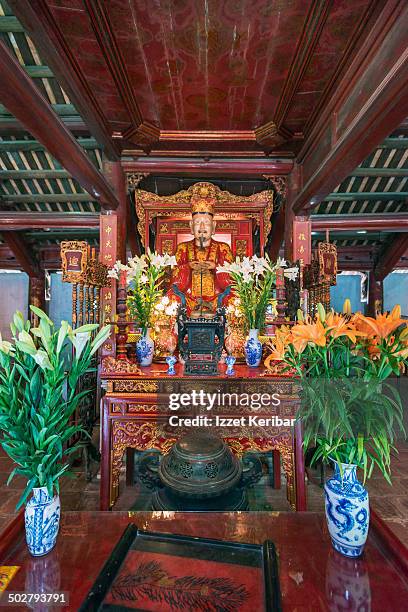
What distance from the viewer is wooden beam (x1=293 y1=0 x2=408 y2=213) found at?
1.54 meters

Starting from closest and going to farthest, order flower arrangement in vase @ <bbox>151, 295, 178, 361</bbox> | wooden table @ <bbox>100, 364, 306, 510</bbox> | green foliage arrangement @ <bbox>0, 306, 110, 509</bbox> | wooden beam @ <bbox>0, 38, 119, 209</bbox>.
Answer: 1. green foliage arrangement @ <bbox>0, 306, 110, 509</bbox>
2. wooden beam @ <bbox>0, 38, 119, 209</bbox>
3. wooden table @ <bbox>100, 364, 306, 510</bbox>
4. flower arrangement in vase @ <bbox>151, 295, 178, 361</bbox>

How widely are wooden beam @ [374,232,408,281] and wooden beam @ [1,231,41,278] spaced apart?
8320 mm

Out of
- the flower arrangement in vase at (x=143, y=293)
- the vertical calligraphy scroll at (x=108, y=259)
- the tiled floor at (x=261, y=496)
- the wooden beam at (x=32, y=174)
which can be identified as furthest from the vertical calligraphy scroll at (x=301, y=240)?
the wooden beam at (x=32, y=174)

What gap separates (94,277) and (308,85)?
245cm

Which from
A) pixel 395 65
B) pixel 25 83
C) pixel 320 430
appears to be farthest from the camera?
pixel 25 83

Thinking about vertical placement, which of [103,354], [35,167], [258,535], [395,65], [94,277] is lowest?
[258,535]

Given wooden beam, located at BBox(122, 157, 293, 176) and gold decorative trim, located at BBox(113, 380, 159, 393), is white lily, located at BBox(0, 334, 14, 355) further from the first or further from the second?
wooden beam, located at BBox(122, 157, 293, 176)

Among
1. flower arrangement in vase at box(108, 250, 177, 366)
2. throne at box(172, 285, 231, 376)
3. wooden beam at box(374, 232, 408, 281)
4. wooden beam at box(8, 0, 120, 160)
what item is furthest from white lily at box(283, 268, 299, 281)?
wooden beam at box(374, 232, 408, 281)

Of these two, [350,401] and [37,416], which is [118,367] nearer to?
[37,416]

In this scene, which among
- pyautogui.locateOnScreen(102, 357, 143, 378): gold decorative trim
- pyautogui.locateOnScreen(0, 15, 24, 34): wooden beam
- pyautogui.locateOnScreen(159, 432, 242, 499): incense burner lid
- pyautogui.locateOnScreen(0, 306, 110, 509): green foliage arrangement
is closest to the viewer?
pyautogui.locateOnScreen(0, 306, 110, 509): green foliage arrangement

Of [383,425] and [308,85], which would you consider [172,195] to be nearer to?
[308,85]

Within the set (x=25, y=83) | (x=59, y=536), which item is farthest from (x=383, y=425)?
(x=25, y=83)

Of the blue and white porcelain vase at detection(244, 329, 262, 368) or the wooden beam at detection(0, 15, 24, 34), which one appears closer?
the wooden beam at detection(0, 15, 24, 34)

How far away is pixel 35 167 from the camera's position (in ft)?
16.5
